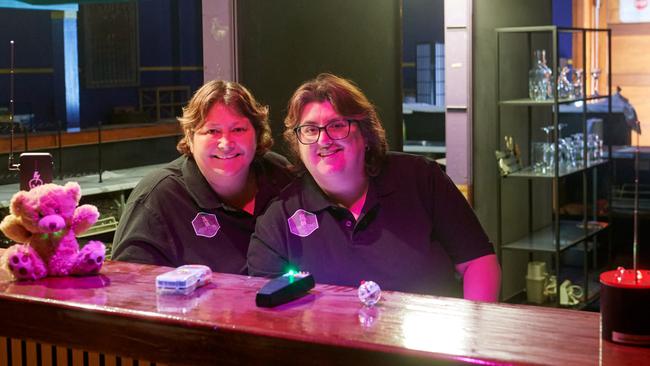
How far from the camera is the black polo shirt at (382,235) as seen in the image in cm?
239

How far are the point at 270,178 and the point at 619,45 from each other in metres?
6.69

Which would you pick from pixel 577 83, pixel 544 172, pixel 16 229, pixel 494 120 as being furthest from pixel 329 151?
pixel 577 83

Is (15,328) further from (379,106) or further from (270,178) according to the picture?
(379,106)

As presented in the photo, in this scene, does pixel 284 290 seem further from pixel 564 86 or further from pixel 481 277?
pixel 564 86

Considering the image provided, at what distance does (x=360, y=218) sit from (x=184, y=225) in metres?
0.56

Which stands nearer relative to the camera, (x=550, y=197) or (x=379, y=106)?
(x=379, y=106)

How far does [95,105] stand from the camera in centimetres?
1638

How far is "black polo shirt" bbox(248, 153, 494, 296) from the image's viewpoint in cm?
239

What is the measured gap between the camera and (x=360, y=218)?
2404mm

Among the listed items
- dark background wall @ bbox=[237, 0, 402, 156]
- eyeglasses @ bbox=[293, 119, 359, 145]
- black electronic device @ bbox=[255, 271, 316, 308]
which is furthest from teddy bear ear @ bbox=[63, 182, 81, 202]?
dark background wall @ bbox=[237, 0, 402, 156]

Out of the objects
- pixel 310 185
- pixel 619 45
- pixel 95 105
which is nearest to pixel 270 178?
pixel 310 185

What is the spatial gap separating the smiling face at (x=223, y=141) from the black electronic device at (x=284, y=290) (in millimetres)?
930

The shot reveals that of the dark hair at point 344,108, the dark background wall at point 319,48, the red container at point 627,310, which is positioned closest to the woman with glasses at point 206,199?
the dark hair at point 344,108

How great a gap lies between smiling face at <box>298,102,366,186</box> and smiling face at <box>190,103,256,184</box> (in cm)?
25
